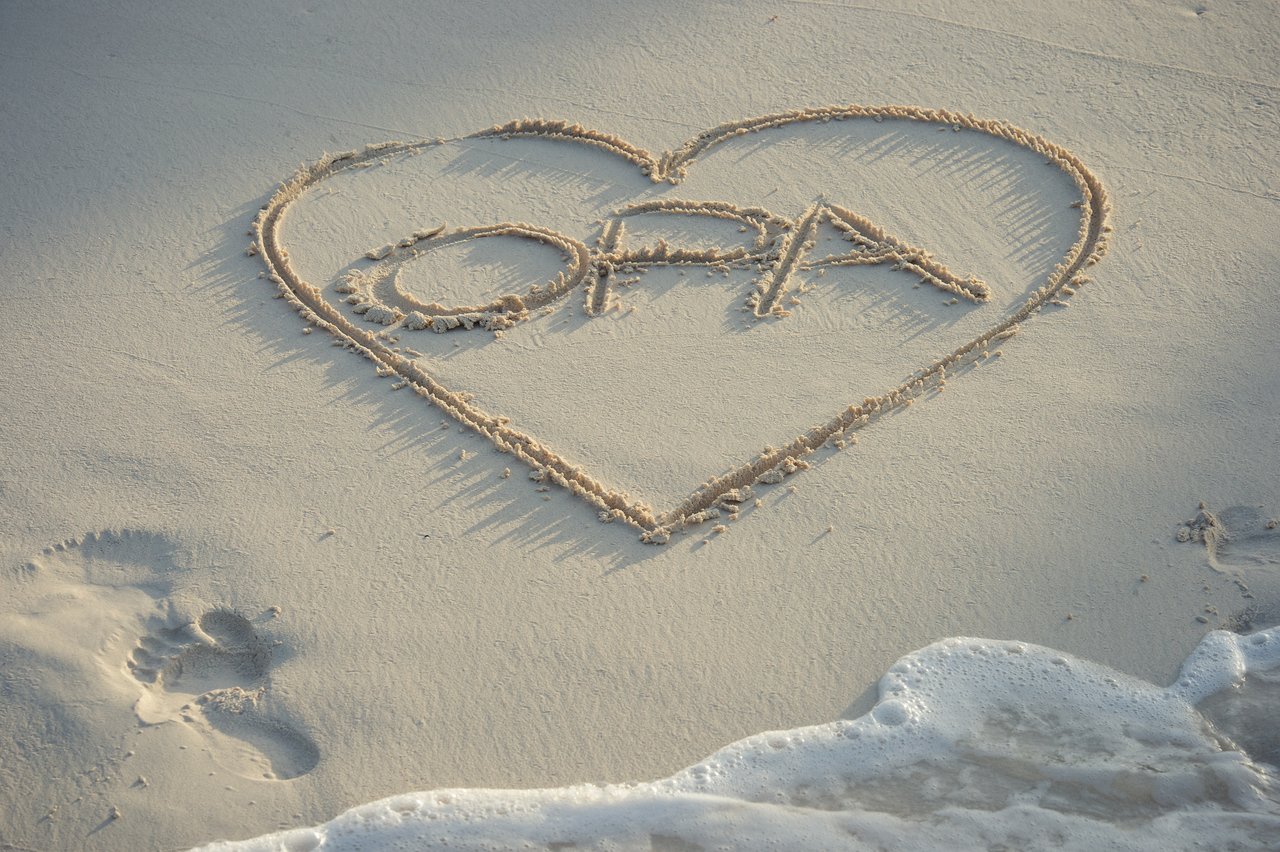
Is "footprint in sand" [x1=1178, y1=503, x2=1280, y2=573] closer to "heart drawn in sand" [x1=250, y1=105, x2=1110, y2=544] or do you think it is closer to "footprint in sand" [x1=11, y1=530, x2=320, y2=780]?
"heart drawn in sand" [x1=250, y1=105, x2=1110, y2=544]

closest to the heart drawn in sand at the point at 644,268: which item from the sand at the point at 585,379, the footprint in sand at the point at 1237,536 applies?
the sand at the point at 585,379

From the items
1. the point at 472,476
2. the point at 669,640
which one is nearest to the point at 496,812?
the point at 669,640

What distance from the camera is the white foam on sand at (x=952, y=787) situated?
101 inches

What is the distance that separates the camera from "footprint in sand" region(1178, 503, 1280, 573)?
3.00 metres

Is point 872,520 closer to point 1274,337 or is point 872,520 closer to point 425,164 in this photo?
point 1274,337

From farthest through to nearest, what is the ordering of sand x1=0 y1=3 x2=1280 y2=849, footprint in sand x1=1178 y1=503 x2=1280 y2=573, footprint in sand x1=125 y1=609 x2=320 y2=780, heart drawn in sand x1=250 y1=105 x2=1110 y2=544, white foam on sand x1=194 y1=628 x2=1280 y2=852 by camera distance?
1. heart drawn in sand x1=250 y1=105 x2=1110 y2=544
2. footprint in sand x1=1178 y1=503 x2=1280 y2=573
3. sand x1=0 y1=3 x2=1280 y2=849
4. footprint in sand x1=125 y1=609 x2=320 y2=780
5. white foam on sand x1=194 y1=628 x2=1280 y2=852

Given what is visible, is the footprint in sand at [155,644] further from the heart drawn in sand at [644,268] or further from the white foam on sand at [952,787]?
the heart drawn in sand at [644,268]

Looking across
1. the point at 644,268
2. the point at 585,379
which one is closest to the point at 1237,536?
the point at 585,379

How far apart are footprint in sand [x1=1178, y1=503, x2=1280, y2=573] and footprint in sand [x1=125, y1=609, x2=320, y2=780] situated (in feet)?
6.69

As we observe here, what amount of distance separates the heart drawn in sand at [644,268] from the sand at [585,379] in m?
0.01

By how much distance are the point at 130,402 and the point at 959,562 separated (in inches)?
86.0

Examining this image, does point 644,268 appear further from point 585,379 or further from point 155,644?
point 155,644

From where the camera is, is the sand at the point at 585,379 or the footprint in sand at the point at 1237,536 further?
the footprint in sand at the point at 1237,536

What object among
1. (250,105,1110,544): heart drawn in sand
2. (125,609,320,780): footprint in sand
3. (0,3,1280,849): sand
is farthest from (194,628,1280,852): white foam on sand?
(250,105,1110,544): heart drawn in sand
